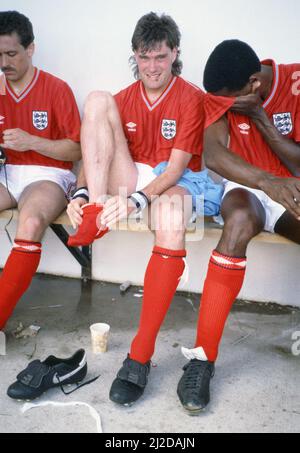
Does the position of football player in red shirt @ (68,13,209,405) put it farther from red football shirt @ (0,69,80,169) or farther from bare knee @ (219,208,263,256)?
red football shirt @ (0,69,80,169)

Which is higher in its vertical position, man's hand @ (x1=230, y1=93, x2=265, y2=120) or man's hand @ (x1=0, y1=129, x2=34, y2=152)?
man's hand @ (x1=230, y1=93, x2=265, y2=120)

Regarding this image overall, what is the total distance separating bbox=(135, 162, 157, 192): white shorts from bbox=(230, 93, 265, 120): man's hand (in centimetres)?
50

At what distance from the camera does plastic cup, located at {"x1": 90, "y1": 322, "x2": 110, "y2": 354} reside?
7.00ft

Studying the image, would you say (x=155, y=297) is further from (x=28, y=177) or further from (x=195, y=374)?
(x=28, y=177)

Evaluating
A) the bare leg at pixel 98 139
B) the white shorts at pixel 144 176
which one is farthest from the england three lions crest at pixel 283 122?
the bare leg at pixel 98 139

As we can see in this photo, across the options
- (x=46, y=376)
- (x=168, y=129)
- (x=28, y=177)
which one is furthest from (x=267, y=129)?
(x=46, y=376)

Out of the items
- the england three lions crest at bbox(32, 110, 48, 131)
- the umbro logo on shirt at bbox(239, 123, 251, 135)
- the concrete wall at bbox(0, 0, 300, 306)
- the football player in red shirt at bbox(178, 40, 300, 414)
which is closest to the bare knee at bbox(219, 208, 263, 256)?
the football player in red shirt at bbox(178, 40, 300, 414)

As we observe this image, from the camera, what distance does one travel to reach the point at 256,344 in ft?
7.53

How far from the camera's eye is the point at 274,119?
7.32 feet

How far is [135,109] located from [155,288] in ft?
3.27

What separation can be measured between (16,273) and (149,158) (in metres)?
0.87
